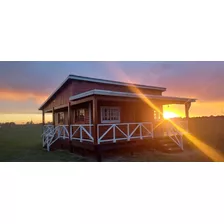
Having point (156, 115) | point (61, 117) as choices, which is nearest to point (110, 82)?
point (156, 115)

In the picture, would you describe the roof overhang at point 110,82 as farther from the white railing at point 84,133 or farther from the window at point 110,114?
the white railing at point 84,133

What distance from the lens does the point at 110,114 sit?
352 inches

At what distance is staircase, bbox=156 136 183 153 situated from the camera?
8.21 metres

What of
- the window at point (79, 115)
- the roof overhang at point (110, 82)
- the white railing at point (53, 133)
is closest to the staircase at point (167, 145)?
the roof overhang at point (110, 82)

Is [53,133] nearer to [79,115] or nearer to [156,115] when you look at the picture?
[79,115]

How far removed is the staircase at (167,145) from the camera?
26.9 feet

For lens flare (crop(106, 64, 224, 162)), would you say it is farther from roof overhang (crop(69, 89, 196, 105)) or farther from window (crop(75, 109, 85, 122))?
window (crop(75, 109, 85, 122))
